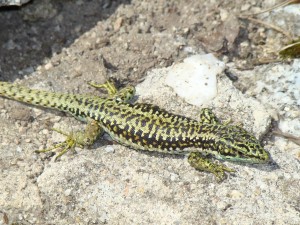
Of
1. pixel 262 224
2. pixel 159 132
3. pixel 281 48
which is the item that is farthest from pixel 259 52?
pixel 262 224

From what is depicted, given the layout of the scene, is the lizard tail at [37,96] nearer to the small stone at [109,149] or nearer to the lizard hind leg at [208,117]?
the small stone at [109,149]

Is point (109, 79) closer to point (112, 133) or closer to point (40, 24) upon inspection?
point (112, 133)

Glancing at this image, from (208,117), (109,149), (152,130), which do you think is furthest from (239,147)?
(109,149)

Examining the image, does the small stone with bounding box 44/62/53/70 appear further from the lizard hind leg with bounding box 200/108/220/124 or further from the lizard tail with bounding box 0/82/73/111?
the lizard hind leg with bounding box 200/108/220/124

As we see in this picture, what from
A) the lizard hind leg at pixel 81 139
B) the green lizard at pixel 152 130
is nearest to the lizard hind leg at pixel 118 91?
the green lizard at pixel 152 130

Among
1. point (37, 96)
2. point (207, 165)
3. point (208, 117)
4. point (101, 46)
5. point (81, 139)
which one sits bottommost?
point (207, 165)

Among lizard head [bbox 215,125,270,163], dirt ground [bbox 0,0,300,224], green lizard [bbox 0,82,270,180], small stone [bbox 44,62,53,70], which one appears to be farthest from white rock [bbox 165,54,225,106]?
small stone [bbox 44,62,53,70]

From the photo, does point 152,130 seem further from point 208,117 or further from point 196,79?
point 196,79
